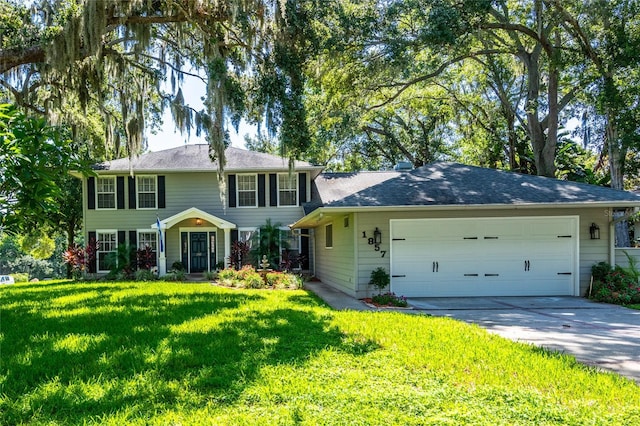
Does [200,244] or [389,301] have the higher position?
[200,244]

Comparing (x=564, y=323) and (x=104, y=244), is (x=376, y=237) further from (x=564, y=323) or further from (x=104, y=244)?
(x=104, y=244)

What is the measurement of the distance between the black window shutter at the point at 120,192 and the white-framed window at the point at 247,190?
14.6 feet

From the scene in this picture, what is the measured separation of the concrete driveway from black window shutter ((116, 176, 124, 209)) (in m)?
12.3

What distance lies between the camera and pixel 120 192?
1702 cm

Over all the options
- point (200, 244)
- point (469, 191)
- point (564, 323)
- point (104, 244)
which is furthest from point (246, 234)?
point (564, 323)

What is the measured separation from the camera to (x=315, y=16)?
10.2m

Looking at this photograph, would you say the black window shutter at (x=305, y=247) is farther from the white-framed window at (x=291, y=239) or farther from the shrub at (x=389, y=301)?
the shrub at (x=389, y=301)

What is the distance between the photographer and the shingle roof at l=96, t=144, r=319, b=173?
1660cm

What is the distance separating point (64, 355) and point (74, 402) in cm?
135

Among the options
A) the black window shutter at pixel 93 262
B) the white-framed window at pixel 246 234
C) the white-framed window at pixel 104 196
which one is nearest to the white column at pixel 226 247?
the white-framed window at pixel 246 234

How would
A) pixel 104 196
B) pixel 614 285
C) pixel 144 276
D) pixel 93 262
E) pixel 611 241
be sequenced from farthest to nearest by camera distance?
1. pixel 104 196
2. pixel 93 262
3. pixel 144 276
4. pixel 611 241
5. pixel 614 285

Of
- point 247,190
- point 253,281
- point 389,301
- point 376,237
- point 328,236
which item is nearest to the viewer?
point 389,301

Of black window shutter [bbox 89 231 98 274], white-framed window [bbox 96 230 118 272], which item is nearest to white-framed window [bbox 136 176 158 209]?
white-framed window [bbox 96 230 118 272]

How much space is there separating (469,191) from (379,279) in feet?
10.0
